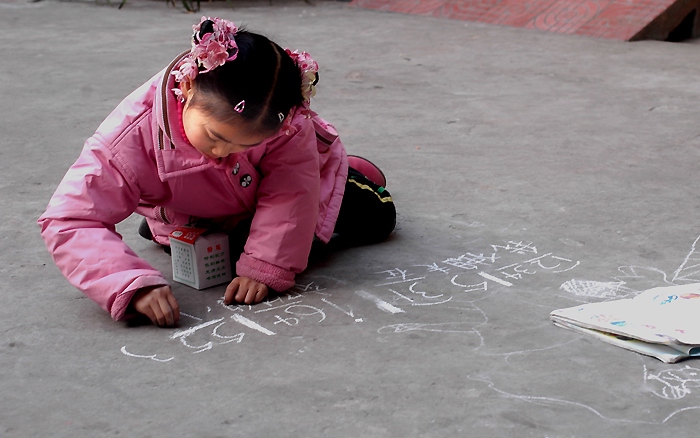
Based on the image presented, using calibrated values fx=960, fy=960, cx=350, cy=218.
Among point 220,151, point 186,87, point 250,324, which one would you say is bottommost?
point 250,324

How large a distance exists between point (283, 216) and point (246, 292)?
0.18 metres

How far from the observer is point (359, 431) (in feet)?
4.78

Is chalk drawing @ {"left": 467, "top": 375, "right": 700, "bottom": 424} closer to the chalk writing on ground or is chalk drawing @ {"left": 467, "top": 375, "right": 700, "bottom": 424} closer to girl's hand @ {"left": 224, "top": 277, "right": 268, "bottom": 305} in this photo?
the chalk writing on ground

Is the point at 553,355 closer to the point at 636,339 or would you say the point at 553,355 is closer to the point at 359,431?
the point at 636,339

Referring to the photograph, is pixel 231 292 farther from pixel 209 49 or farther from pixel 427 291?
pixel 209 49

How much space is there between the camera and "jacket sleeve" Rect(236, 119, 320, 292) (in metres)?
2.00

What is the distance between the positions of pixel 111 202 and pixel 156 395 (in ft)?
1.53

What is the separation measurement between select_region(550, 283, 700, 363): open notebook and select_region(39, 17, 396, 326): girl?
61 centimetres

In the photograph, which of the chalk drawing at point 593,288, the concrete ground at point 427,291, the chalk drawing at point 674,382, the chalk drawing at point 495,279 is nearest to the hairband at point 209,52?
the concrete ground at point 427,291

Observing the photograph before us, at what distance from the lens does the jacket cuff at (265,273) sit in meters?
1.99

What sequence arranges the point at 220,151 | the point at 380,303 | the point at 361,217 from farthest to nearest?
the point at 361,217, the point at 380,303, the point at 220,151

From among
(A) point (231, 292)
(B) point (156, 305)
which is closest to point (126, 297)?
(B) point (156, 305)

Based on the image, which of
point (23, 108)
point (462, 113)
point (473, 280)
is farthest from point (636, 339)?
point (23, 108)

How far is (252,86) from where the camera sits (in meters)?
1.76
